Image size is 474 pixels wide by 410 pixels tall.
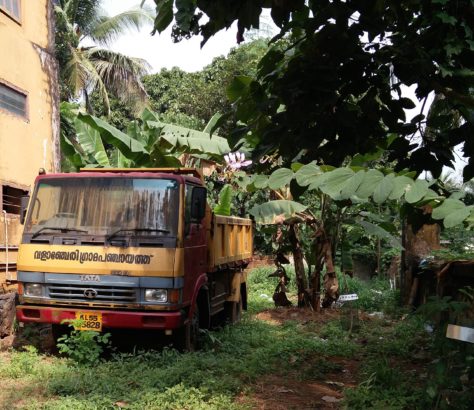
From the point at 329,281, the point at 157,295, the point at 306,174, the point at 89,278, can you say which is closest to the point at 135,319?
the point at 157,295

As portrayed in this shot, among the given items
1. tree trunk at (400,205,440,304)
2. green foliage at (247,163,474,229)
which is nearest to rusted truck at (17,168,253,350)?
green foliage at (247,163,474,229)

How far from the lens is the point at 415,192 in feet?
10.2

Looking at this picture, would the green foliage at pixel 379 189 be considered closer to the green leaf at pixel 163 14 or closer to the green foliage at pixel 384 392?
the green leaf at pixel 163 14

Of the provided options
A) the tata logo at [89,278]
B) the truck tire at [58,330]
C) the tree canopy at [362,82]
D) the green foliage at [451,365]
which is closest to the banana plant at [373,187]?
the tree canopy at [362,82]

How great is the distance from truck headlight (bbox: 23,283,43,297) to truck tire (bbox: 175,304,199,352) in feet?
5.39

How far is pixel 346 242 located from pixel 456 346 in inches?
→ 302

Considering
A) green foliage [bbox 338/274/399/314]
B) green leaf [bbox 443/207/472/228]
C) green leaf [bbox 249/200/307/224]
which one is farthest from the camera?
green foliage [bbox 338/274/399/314]

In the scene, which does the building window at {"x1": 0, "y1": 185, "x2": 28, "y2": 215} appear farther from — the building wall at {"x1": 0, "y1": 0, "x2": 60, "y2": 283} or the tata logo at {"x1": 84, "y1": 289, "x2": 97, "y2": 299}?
the tata logo at {"x1": 84, "y1": 289, "x2": 97, "y2": 299}

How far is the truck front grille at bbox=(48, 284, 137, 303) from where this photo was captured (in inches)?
253

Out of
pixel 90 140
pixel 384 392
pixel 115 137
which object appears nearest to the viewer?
pixel 384 392

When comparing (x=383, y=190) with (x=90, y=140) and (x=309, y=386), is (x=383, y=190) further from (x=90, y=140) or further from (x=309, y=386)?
(x=90, y=140)

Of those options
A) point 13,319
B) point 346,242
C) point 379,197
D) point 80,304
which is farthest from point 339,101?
point 346,242

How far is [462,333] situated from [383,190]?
3.06 feet

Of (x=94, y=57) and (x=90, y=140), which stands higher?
(x=94, y=57)
